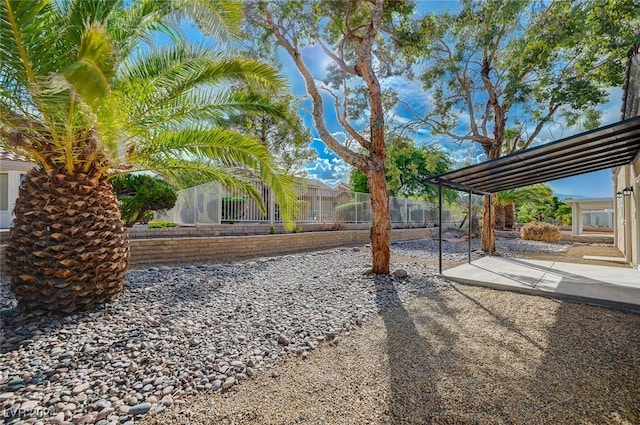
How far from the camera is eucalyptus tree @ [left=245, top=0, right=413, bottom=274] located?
669cm

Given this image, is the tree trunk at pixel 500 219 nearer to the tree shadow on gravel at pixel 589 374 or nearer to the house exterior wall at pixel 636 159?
the house exterior wall at pixel 636 159

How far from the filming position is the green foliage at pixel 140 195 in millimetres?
8648

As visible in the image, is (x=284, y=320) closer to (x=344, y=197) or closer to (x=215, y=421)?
(x=215, y=421)

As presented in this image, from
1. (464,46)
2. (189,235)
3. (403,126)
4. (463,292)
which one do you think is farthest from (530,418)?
(464,46)

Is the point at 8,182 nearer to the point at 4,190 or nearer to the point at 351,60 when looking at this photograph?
the point at 4,190

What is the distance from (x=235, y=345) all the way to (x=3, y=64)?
380cm

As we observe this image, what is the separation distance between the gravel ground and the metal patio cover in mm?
2761

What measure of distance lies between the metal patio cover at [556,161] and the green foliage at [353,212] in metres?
6.79

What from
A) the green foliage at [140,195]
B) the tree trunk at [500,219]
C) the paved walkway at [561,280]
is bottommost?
the paved walkway at [561,280]

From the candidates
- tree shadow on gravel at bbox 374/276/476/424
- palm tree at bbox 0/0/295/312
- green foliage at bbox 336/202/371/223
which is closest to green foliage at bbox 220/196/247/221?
green foliage at bbox 336/202/371/223

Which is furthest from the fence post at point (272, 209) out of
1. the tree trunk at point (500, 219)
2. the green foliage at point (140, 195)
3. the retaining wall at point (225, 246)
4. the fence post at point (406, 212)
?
the tree trunk at point (500, 219)

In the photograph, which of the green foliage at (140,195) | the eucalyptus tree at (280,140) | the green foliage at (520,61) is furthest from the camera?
the eucalyptus tree at (280,140)

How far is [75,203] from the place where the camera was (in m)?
3.83

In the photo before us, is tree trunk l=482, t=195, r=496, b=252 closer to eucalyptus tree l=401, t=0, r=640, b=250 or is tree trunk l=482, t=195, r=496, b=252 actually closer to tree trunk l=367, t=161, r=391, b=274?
eucalyptus tree l=401, t=0, r=640, b=250
